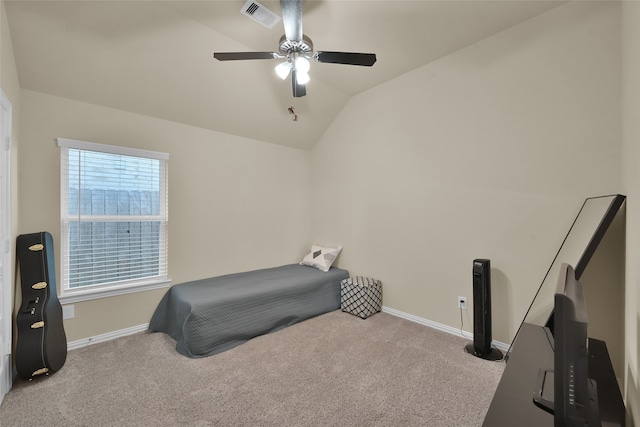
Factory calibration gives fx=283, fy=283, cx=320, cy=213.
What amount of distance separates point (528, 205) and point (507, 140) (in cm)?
60

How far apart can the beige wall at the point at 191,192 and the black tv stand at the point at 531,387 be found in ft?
10.1

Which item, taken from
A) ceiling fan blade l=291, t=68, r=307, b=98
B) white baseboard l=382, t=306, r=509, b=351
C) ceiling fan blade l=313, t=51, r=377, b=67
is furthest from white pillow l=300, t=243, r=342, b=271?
ceiling fan blade l=313, t=51, r=377, b=67

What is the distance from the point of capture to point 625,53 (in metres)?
1.81

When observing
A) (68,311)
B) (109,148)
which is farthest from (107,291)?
(109,148)

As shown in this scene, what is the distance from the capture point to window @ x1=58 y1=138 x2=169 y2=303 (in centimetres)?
261

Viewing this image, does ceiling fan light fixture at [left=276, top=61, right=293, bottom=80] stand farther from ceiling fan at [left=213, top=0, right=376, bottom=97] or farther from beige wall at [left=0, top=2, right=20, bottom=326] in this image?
beige wall at [left=0, top=2, right=20, bottom=326]

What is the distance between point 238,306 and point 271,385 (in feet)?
2.87

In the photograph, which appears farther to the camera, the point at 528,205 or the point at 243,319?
the point at 243,319

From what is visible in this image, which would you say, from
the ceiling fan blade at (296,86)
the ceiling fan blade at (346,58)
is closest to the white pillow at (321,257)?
the ceiling fan blade at (296,86)

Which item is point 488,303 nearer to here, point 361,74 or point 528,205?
point 528,205

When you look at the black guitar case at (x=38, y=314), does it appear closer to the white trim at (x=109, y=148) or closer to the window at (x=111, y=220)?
the window at (x=111, y=220)

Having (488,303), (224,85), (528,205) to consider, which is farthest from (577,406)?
(224,85)

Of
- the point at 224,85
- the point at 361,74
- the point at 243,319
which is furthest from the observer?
the point at 361,74

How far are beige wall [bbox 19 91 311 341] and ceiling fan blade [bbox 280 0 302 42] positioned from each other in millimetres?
1903
